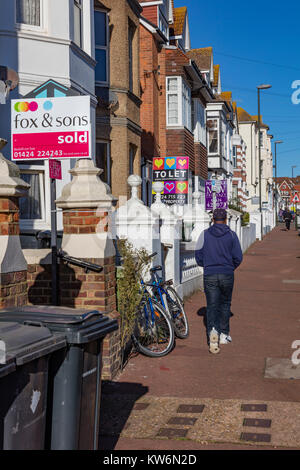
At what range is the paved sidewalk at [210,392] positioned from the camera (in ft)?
15.8

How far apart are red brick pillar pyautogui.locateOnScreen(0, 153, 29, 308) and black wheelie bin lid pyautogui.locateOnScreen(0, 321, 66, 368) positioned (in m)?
1.43

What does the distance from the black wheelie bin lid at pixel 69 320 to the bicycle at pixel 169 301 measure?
3.85 meters

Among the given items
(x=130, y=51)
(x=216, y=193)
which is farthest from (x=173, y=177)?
(x=130, y=51)

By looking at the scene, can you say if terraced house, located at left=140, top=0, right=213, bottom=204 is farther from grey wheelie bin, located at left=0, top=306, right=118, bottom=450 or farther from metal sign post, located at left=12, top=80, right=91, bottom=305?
grey wheelie bin, located at left=0, top=306, right=118, bottom=450

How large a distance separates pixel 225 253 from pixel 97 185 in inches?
91.9

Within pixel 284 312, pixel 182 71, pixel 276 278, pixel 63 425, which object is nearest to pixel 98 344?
pixel 63 425

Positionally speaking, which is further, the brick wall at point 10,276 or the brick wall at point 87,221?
the brick wall at point 87,221

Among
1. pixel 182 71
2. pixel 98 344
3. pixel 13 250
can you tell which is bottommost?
pixel 98 344

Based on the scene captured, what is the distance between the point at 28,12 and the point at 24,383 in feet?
28.8

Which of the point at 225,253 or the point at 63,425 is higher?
the point at 225,253

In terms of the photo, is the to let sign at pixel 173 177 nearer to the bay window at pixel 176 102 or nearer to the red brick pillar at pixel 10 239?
the bay window at pixel 176 102

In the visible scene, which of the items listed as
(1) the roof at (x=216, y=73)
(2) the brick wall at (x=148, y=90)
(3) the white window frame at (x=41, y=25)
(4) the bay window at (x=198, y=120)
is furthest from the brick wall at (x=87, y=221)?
(1) the roof at (x=216, y=73)
